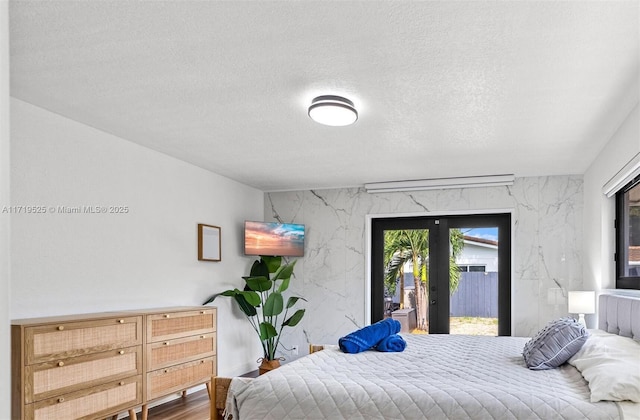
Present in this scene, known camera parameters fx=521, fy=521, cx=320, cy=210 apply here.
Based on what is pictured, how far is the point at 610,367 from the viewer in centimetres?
249

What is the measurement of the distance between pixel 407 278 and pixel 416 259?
260mm

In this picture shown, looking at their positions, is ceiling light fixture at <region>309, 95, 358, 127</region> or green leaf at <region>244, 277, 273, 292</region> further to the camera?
green leaf at <region>244, 277, 273, 292</region>

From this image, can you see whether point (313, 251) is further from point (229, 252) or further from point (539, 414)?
point (539, 414)

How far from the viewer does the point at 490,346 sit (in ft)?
12.8

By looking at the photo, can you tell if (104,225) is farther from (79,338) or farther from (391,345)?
(391,345)

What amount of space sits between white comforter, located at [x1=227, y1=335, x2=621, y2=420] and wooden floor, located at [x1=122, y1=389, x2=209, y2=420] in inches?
66.3

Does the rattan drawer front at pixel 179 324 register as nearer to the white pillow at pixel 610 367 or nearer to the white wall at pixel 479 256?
→ the white pillow at pixel 610 367

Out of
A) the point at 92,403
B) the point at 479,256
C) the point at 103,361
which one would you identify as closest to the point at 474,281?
the point at 479,256

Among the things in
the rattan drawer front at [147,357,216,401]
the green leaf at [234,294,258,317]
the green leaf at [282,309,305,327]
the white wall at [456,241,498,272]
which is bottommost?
the rattan drawer front at [147,357,216,401]

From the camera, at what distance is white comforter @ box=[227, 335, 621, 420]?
2.37 meters

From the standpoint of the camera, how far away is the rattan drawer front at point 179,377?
13.1ft

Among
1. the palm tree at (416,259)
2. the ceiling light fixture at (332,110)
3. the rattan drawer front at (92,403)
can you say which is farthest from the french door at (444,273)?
the rattan drawer front at (92,403)

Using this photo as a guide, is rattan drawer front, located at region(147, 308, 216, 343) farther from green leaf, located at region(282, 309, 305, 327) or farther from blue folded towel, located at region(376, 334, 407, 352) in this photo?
blue folded towel, located at region(376, 334, 407, 352)

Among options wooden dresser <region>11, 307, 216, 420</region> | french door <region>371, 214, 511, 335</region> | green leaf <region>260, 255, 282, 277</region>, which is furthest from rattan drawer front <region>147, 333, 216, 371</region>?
french door <region>371, 214, 511, 335</region>
